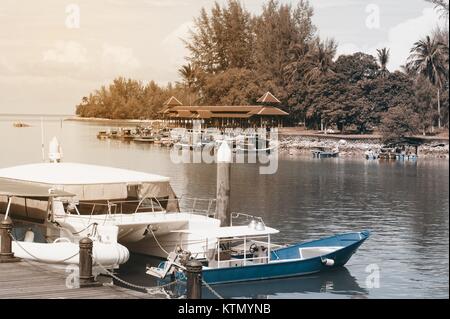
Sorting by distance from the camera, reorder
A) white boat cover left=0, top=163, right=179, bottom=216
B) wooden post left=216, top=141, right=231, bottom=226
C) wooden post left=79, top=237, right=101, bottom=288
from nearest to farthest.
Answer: wooden post left=79, top=237, right=101, bottom=288 → white boat cover left=0, top=163, right=179, bottom=216 → wooden post left=216, top=141, right=231, bottom=226

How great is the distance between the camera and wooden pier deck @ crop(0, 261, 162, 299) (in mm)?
14875

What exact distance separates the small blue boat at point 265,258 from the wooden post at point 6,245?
170 inches

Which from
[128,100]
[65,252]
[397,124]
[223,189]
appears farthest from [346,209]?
[128,100]

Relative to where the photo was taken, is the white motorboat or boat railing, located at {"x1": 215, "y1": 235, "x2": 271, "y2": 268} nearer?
boat railing, located at {"x1": 215, "y1": 235, "x2": 271, "y2": 268}

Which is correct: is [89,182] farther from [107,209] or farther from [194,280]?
[194,280]

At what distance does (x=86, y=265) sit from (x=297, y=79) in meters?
82.9

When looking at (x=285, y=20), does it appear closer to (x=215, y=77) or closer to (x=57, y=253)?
(x=215, y=77)

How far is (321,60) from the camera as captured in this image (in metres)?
95.5

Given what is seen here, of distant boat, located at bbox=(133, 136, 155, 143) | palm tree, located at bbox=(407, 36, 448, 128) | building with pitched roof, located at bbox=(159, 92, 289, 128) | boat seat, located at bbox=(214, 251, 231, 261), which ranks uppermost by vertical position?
palm tree, located at bbox=(407, 36, 448, 128)

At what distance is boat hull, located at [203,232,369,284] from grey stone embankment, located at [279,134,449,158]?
5245cm

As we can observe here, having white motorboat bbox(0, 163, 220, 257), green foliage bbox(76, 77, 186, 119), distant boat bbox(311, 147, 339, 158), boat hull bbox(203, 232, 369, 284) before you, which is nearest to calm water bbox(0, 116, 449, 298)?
boat hull bbox(203, 232, 369, 284)

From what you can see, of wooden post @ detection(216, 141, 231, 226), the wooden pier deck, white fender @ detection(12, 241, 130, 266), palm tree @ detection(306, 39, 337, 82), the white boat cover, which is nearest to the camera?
the wooden pier deck

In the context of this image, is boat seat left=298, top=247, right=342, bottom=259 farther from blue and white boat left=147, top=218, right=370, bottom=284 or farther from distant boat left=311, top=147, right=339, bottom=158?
distant boat left=311, top=147, right=339, bottom=158
